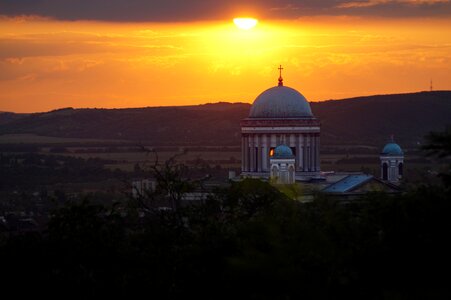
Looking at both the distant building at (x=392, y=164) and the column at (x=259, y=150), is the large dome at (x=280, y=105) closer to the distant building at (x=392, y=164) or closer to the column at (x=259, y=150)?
the column at (x=259, y=150)

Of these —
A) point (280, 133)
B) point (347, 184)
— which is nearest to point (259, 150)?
point (280, 133)

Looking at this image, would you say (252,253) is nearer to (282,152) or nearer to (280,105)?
(282,152)

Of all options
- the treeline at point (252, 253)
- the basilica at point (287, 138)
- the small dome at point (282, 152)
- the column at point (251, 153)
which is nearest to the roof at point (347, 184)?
the basilica at point (287, 138)

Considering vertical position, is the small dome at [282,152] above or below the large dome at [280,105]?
below

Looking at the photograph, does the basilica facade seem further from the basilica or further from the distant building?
the distant building

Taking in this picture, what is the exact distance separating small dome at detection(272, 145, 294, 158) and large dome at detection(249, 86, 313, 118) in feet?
13.7

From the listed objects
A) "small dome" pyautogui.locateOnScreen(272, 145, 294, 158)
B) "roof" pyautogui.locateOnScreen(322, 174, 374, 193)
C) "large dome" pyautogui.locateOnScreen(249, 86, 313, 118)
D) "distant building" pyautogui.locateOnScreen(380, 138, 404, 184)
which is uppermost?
"large dome" pyautogui.locateOnScreen(249, 86, 313, 118)

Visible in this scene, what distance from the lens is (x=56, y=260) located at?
163 feet

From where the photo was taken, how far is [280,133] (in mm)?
Result: 100250

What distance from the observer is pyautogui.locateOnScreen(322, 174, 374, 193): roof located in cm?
9212

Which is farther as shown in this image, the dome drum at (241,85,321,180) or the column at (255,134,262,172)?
the column at (255,134,262,172)

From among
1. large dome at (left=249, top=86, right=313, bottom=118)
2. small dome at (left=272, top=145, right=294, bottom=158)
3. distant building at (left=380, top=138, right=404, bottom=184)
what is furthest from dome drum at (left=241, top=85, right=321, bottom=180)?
distant building at (left=380, top=138, right=404, bottom=184)

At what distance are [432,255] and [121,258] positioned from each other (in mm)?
11688

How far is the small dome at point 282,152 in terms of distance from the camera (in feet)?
313
